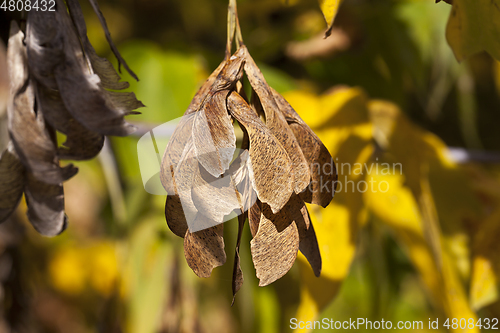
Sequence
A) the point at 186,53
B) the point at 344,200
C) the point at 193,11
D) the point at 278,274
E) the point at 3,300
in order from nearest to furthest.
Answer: the point at 278,274 → the point at 344,200 → the point at 3,300 → the point at 186,53 → the point at 193,11

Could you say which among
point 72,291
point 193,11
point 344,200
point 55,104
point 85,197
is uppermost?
point 193,11

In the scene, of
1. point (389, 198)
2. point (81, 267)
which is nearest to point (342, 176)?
point (389, 198)

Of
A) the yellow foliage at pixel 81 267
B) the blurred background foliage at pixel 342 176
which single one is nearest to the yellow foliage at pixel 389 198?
the blurred background foliage at pixel 342 176

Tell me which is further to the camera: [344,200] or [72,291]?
[72,291]

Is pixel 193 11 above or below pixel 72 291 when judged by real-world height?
above

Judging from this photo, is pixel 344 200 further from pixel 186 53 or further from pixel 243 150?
pixel 186 53

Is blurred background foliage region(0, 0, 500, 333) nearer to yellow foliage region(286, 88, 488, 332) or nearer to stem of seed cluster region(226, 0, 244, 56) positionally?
yellow foliage region(286, 88, 488, 332)

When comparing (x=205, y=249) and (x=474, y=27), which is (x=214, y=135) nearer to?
(x=205, y=249)

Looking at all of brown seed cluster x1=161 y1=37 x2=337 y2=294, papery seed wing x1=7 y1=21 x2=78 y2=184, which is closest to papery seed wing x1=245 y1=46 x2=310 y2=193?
brown seed cluster x1=161 y1=37 x2=337 y2=294

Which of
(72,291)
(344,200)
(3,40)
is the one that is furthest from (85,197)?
(344,200)
